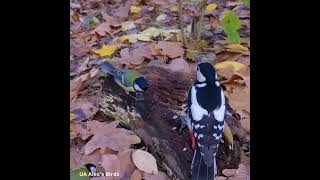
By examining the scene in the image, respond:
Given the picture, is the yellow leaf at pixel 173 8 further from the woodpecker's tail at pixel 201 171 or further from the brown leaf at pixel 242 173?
the brown leaf at pixel 242 173

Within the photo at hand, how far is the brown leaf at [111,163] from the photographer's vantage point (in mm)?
2424

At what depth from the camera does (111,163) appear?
243cm

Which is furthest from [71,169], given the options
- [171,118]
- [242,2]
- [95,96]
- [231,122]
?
[242,2]

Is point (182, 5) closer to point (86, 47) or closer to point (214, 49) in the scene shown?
point (214, 49)

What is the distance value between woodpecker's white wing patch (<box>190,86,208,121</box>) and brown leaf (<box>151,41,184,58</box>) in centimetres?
17

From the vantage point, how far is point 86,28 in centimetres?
251

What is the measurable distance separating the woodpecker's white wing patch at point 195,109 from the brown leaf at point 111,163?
1.23 ft

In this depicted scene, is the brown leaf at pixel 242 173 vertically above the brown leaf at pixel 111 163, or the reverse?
the brown leaf at pixel 111 163

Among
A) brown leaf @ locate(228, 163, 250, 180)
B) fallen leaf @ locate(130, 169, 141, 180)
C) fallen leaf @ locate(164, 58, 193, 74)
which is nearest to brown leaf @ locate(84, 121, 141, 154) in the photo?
fallen leaf @ locate(130, 169, 141, 180)

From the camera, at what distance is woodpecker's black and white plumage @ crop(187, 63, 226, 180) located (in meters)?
2.41

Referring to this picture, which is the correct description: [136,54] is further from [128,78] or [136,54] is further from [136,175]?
[136,175]

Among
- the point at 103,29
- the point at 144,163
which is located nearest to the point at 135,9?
the point at 103,29

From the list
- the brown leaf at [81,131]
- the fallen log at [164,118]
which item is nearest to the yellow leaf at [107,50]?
the fallen log at [164,118]

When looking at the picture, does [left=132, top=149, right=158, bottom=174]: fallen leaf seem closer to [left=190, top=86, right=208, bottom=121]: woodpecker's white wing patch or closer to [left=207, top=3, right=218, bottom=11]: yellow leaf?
[left=190, top=86, right=208, bottom=121]: woodpecker's white wing patch
